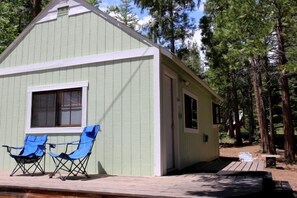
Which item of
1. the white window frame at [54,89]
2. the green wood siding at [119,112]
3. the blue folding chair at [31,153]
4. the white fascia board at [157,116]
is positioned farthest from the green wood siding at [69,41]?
the blue folding chair at [31,153]

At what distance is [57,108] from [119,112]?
4.82 ft

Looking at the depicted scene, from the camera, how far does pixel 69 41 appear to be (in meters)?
6.71

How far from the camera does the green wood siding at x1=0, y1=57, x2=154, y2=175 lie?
5613 millimetres

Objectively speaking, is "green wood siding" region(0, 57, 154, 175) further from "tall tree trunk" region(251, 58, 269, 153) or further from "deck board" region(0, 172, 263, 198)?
"tall tree trunk" region(251, 58, 269, 153)

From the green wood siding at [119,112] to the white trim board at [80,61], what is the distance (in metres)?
0.10

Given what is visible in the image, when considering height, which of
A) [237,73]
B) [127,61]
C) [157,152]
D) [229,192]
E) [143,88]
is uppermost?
[237,73]

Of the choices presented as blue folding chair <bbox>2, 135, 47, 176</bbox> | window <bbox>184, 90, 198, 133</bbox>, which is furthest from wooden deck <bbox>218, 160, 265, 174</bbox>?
blue folding chair <bbox>2, 135, 47, 176</bbox>

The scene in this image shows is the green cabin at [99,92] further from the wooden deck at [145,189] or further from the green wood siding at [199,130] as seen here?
the wooden deck at [145,189]

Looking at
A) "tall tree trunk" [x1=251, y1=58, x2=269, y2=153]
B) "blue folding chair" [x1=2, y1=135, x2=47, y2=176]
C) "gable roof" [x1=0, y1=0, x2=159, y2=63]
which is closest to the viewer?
"blue folding chair" [x1=2, y1=135, x2=47, y2=176]

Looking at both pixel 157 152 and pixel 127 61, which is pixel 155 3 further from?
pixel 157 152

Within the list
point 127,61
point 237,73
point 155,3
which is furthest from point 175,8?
point 127,61

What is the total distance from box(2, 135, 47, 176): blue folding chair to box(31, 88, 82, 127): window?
407 mm

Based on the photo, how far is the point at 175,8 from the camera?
59.6ft

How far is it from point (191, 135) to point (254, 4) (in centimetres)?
359
